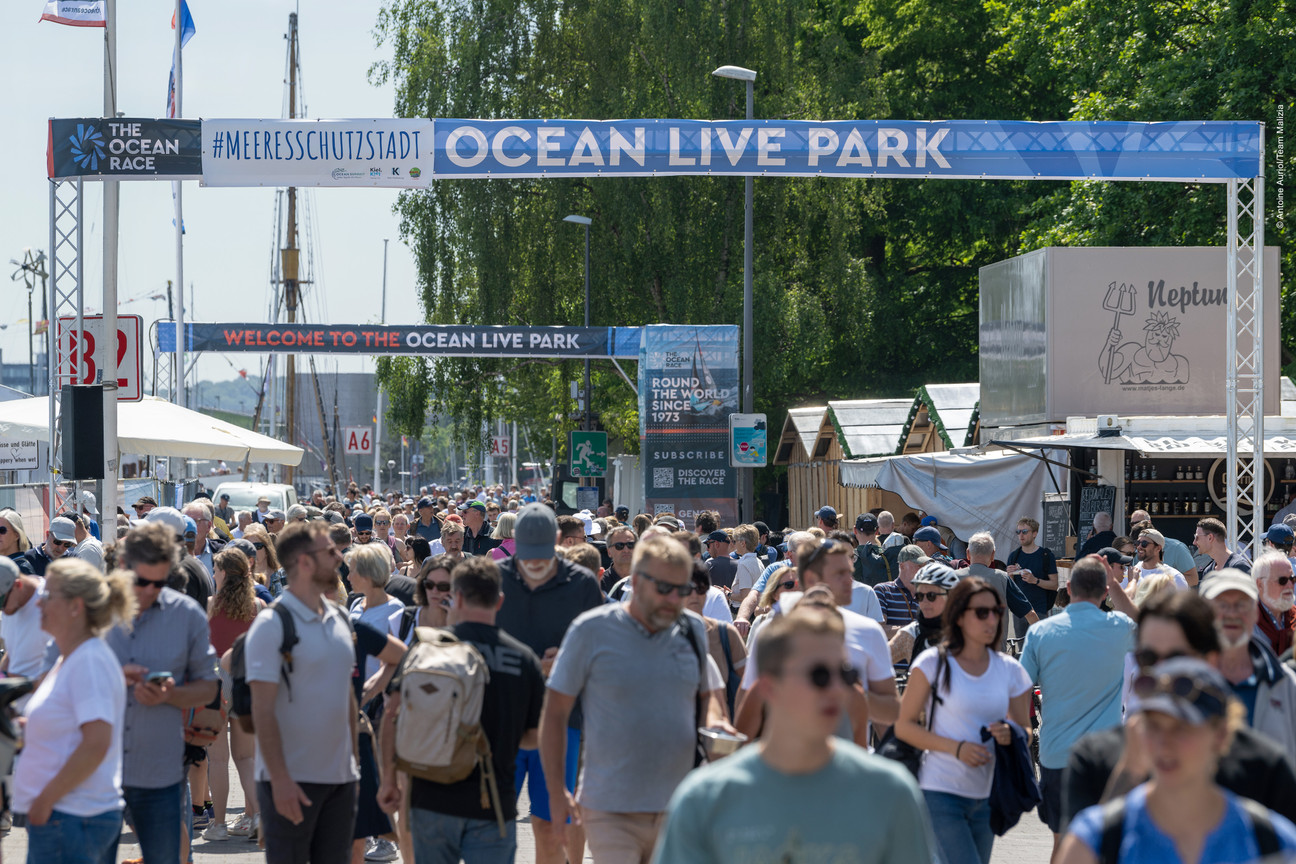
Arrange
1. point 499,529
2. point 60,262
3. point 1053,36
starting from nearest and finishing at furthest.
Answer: point 499,529 → point 60,262 → point 1053,36

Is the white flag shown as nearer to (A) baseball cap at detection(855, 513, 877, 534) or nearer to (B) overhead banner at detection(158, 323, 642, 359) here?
(A) baseball cap at detection(855, 513, 877, 534)

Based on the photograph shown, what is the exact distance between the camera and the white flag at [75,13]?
17.5 metres

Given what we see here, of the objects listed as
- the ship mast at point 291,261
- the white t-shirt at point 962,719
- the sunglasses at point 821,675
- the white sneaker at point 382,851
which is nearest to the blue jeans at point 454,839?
the white t-shirt at point 962,719

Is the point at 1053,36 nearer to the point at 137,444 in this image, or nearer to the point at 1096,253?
the point at 1096,253

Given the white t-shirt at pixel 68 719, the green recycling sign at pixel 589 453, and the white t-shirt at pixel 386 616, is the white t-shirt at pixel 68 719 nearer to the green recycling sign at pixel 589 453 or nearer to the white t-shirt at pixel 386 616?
the white t-shirt at pixel 386 616

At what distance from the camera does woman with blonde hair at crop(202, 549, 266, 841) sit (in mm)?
8188

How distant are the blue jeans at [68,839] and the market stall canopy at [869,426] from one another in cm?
2069

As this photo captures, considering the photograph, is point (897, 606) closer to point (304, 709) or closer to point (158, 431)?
point (304, 709)

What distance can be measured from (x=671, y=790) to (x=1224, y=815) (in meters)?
2.52

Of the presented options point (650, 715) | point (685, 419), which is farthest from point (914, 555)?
point (685, 419)

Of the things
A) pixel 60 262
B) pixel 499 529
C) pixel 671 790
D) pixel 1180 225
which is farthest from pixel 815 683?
pixel 1180 225

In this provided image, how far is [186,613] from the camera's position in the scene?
599 cm

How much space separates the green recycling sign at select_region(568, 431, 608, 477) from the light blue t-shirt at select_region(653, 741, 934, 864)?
26367 mm

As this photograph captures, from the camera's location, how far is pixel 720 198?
104 ft
